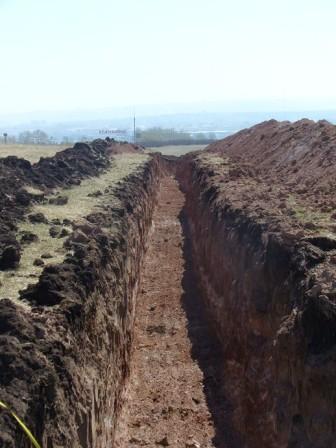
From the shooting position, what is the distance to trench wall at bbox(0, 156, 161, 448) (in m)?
9.59

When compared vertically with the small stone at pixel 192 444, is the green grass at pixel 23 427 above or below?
above

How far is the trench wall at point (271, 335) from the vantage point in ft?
38.4

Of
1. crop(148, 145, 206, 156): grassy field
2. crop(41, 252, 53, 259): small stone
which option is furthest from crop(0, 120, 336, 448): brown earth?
crop(148, 145, 206, 156): grassy field

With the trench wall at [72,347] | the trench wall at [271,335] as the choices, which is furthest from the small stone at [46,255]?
the trench wall at [271,335]

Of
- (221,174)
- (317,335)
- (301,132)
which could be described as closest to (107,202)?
(221,174)

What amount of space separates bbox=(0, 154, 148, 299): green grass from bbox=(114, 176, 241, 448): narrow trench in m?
4.16

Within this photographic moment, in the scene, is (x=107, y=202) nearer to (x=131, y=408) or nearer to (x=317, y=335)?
(x=131, y=408)

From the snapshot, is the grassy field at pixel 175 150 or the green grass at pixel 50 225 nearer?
the green grass at pixel 50 225

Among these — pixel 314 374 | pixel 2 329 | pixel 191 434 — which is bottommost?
pixel 191 434

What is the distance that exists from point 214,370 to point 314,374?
8059 millimetres

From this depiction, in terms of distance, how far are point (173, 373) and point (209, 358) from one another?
147 cm

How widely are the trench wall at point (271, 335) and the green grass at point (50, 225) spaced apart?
546cm

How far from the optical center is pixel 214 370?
63.8ft

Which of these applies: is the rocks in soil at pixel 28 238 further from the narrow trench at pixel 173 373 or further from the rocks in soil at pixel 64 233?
the narrow trench at pixel 173 373
